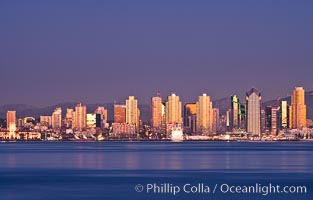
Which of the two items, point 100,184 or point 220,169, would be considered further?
point 220,169

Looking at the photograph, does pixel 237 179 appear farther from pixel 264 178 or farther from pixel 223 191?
pixel 223 191

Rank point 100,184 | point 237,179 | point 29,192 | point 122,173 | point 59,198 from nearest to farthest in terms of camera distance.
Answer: point 59,198
point 29,192
point 100,184
point 237,179
point 122,173

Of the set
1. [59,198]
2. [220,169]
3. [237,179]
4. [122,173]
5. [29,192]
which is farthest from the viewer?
[220,169]

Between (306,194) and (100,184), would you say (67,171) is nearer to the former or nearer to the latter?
(100,184)

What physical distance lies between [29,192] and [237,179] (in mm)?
18513

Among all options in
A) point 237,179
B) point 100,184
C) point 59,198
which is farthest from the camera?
point 237,179

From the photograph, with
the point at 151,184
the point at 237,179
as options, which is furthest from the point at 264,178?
the point at 151,184

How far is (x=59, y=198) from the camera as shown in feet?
191

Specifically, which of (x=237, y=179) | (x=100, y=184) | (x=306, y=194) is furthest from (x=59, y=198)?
(x=237, y=179)

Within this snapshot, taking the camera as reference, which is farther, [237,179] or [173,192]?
[237,179]

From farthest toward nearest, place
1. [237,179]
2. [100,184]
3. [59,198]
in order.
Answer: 1. [237,179]
2. [100,184]
3. [59,198]

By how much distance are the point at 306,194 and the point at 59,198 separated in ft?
50.2

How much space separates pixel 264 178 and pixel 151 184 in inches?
423

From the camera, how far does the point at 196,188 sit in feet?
215
